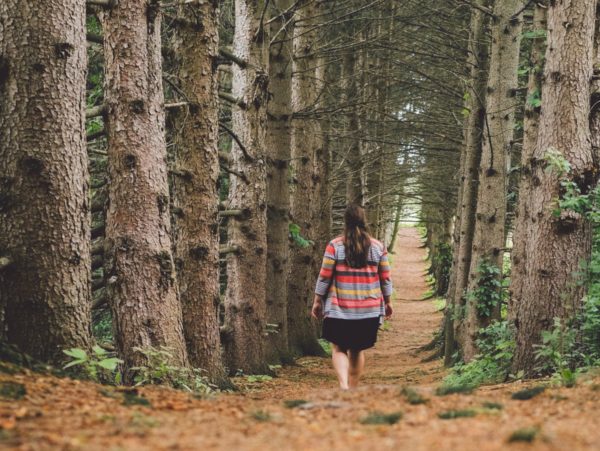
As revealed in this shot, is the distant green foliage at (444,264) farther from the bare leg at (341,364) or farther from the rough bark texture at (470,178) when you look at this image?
the bare leg at (341,364)

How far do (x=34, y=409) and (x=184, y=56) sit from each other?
15.9ft

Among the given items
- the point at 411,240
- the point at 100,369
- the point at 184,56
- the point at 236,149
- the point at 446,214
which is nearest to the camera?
the point at 100,369

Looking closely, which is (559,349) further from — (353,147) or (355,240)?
(353,147)

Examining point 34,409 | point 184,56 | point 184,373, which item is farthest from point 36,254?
point 184,56

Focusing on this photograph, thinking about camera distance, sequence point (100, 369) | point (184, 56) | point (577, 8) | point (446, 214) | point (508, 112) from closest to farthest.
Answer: point (100, 369) → point (577, 8) → point (184, 56) → point (508, 112) → point (446, 214)

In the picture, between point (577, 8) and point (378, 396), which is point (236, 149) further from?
point (378, 396)

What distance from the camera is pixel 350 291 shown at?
6859 mm

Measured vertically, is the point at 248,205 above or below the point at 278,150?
below

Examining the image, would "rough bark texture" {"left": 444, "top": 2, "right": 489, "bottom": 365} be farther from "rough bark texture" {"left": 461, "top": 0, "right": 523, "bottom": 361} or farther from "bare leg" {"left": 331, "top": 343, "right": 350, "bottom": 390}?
"bare leg" {"left": 331, "top": 343, "right": 350, "bottom": 390}

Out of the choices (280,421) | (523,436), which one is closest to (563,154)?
(523,436)

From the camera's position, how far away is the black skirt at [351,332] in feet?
22.5

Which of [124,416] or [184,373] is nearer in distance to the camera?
[124,416]

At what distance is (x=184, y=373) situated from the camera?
5840 millimetres

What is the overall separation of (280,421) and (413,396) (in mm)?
1150
